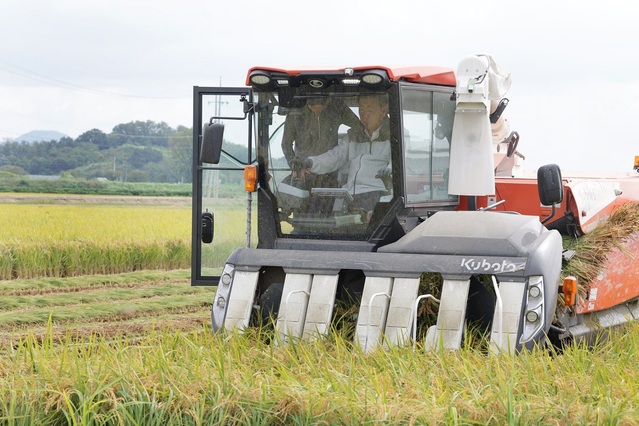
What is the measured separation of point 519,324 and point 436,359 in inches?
26.3

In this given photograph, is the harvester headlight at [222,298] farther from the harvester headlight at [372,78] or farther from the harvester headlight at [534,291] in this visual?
the harvester headlight at [534,291]

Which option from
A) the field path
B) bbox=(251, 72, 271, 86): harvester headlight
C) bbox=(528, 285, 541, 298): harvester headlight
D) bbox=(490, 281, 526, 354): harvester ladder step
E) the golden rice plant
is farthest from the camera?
the golden rice plant

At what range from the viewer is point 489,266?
17.8 feet

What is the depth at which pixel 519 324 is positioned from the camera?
5246mm

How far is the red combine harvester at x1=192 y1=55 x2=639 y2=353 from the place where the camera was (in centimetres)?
542

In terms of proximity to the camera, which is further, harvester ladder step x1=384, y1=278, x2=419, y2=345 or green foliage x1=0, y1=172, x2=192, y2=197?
green foliage x1=0, y1=172, x2=192, y2=197

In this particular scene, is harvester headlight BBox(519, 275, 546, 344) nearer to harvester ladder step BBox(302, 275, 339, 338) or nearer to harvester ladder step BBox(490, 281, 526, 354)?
harvester ladder step BBox(490, 281, 526, 354)

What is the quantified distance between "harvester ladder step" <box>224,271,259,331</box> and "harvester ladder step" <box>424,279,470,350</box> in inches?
45.4

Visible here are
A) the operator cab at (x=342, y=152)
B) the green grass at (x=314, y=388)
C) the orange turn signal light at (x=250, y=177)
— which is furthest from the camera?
the orange turn signal light at (x=250, y=177)

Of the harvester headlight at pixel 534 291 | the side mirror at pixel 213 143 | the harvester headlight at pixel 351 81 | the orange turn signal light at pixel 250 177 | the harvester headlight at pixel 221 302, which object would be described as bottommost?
the harvester headlight at pixel 221 302

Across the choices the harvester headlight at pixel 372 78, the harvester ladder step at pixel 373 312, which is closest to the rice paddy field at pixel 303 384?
the harvester ladder step at pixel 373 312

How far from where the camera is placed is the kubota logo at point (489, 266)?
539 centimetres

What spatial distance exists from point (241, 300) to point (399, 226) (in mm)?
1112

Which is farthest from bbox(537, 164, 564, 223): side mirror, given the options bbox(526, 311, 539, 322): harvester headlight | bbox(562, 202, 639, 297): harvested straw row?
bbox(526, 311, 539, 322): harvester headlight
